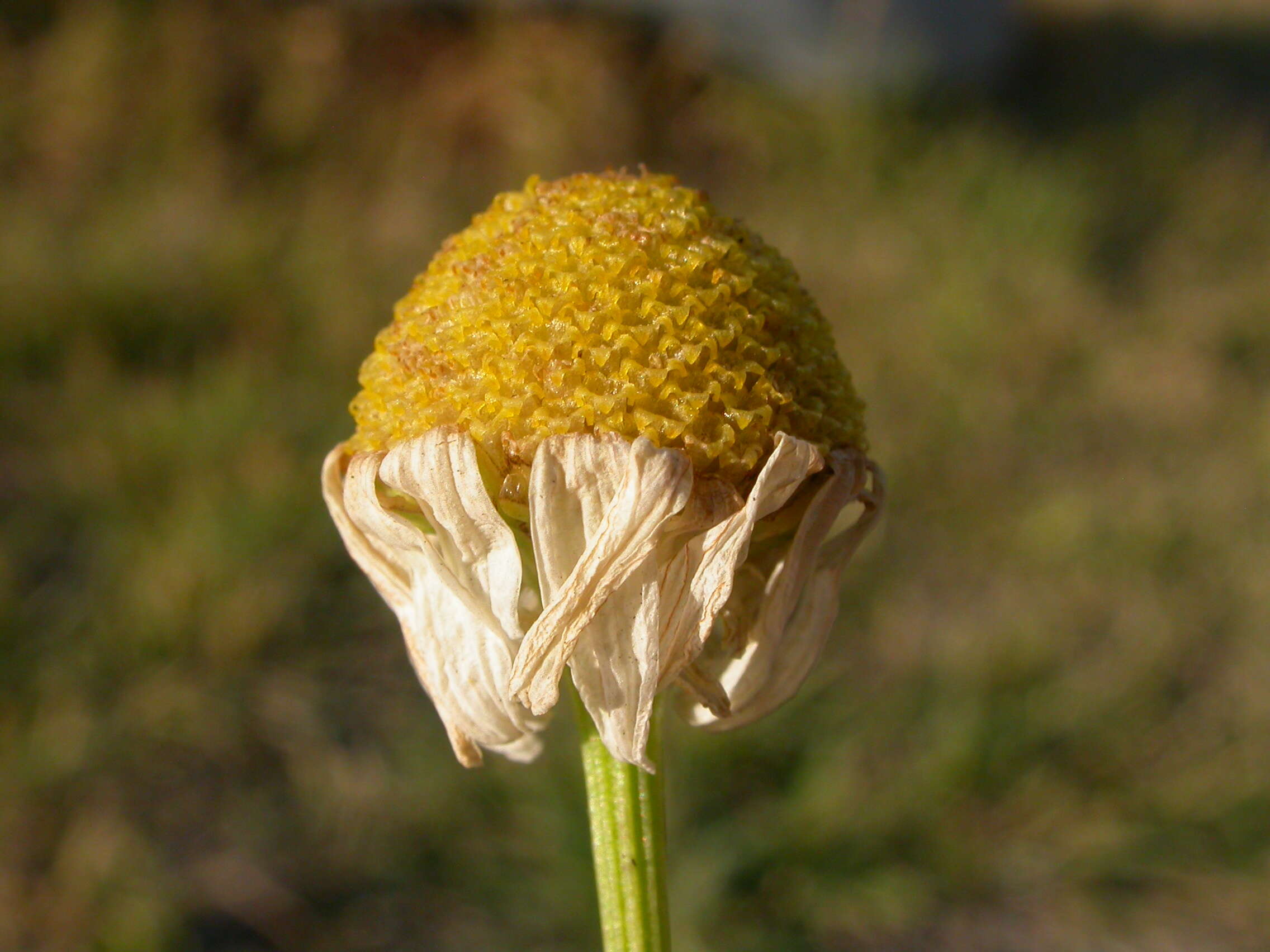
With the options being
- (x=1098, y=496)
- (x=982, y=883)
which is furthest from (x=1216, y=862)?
(x=1098, y=496)

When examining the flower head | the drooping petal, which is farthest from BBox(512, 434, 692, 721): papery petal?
the drooping petal

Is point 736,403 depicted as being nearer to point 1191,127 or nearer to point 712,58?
point 712,58

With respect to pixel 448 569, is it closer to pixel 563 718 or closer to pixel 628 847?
pixel 628 847

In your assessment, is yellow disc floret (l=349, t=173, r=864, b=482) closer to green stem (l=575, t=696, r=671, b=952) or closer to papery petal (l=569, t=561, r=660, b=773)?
papery petal (l=569, t=561, r=660, b=773)

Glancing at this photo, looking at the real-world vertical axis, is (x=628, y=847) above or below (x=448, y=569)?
below

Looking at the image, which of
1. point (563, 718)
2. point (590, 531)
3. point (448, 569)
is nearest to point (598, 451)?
point (590, 531)

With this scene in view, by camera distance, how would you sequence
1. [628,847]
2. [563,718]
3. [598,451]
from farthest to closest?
[563,718] → [628,847] → [598,451]

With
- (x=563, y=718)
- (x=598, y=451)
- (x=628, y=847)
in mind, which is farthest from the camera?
(x=563, y=718)
